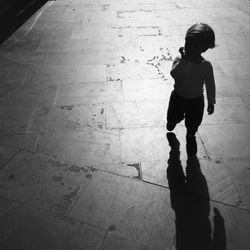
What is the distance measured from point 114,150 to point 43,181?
3.17 ft

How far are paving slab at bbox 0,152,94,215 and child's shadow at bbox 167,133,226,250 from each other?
40.1 inches

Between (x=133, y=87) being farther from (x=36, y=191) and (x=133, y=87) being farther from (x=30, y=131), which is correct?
(x=36, y=191)

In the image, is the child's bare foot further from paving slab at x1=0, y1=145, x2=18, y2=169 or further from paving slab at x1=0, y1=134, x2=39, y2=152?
paving slab at x1=0, y1=145, x2=18, y2=169

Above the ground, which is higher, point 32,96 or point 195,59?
point 195,59

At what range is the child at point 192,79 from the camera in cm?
262

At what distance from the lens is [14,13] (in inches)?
312

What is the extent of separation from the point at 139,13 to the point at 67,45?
270 cm

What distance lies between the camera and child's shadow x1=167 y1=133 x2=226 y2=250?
2.61 metres

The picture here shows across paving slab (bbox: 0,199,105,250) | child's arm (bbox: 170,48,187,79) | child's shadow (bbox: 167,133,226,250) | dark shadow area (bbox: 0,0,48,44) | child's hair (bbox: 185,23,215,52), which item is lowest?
child's shadow (bbox: 167,133,226,250)

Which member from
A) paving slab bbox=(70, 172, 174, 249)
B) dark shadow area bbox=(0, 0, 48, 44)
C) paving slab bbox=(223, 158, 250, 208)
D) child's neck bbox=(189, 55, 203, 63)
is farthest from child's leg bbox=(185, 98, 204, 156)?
dark shadow area bbox=(0, 0, 48, 44)

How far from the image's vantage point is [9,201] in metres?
2.97

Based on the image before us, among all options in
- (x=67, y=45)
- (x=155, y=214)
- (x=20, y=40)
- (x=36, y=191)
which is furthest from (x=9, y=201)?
(x=20, y=40)

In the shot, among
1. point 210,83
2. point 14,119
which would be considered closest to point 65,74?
point 14,119

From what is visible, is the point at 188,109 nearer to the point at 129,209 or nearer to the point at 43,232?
the point at 129,209
